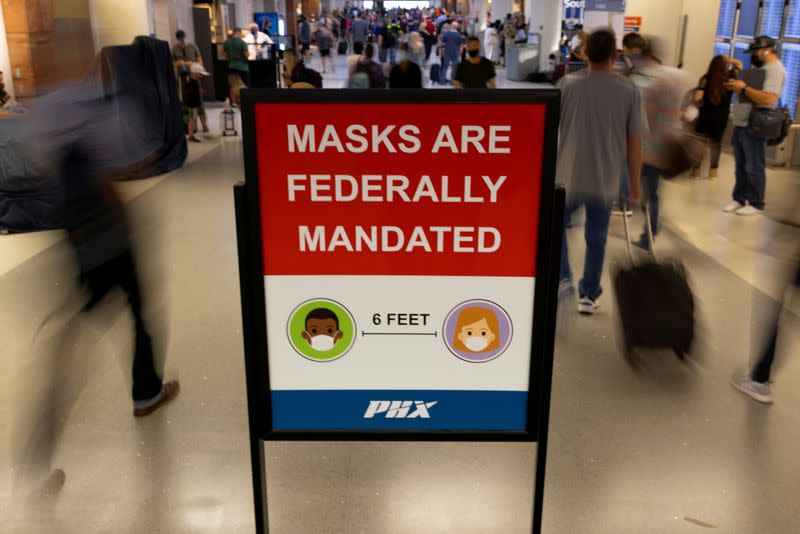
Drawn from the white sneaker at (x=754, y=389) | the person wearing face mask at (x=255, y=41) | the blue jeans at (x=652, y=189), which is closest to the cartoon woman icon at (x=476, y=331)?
the white sneaker at (x=754, y=389)

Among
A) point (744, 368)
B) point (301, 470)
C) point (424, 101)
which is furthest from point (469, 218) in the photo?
point (744, 368)

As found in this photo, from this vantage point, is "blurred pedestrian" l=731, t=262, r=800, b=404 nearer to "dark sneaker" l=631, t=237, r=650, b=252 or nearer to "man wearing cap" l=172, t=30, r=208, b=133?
"dark sneaker" l=631, t=237, r=650, b=252

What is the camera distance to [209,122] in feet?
45.6

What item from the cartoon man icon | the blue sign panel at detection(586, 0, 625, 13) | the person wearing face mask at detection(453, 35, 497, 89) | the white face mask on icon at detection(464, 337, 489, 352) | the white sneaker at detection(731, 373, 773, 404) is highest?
the blue sign panel at detection(586, 0, 625, 13)

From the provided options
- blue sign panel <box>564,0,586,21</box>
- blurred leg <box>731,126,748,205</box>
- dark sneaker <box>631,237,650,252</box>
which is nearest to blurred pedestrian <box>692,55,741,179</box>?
blurred leg <box>731,126,748,205</box>

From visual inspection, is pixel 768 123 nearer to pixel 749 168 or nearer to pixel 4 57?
pixel 749 168

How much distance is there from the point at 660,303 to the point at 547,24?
18.0m

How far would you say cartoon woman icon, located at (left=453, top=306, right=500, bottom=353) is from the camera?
183cm

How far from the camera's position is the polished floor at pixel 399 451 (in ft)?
9.12

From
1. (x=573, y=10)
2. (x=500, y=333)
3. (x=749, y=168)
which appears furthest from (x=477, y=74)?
(x=573, y=10)

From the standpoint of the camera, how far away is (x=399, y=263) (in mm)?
1797

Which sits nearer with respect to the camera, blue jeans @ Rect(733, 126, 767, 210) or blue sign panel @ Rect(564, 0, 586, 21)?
blue jeans @ Rect(733, 126, 767, 210)

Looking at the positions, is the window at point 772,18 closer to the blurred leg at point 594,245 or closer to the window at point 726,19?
the window at point 726,19

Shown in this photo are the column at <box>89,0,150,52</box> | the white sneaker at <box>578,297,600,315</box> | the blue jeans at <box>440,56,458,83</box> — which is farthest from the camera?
the blue jeans at <box>440,56,458,83</box>
